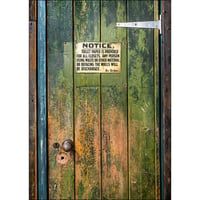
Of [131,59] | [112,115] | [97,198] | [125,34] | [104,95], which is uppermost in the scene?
[125,34]

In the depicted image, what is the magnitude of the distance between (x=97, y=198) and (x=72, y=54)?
83 cm

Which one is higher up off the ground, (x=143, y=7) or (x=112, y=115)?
(x=143, y=7)

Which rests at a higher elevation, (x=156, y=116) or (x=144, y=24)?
(x=144, y=24)

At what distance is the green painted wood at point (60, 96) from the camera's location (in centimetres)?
161

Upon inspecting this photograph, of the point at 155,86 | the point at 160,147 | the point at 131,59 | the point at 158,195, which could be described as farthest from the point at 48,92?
the point at 158,195

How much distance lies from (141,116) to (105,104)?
0.71 feet

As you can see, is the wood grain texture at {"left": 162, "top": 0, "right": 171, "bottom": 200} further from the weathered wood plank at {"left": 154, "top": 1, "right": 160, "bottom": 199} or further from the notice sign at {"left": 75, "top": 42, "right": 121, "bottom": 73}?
the notice sign at {"left": 75, "top": 42, "right": 121, "bottom": 73}

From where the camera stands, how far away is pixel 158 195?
5.28 ft

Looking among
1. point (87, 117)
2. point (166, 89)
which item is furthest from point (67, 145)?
point (166, 89)

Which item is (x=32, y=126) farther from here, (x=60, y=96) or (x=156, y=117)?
(x=156, y=117)

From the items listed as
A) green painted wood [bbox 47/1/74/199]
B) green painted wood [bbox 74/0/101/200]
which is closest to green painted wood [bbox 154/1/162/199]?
green painted wood [bbox 74/0/101/200]

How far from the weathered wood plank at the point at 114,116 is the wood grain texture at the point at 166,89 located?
22cm

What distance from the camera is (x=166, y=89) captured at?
1595mm

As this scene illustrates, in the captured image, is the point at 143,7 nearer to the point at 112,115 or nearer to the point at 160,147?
the point at 112,115
